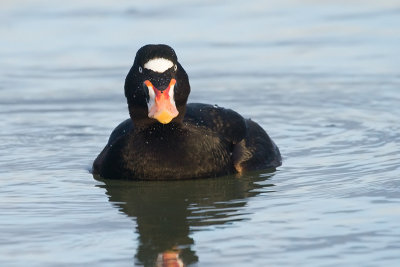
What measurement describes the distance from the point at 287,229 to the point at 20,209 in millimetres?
2174

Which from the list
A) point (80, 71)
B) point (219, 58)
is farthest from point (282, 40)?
point (80, 71)

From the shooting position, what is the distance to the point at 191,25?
16781mm

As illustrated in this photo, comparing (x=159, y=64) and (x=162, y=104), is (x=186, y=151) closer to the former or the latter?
(x=162, y=104)

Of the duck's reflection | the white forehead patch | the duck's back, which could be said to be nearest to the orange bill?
the white forehead patch

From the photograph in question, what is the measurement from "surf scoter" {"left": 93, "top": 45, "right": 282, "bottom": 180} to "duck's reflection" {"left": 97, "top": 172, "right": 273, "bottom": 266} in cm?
12

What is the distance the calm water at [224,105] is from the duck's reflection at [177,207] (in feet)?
0.07

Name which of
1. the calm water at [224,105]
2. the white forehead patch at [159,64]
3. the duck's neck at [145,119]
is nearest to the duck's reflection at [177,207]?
the calm water at [224,105]

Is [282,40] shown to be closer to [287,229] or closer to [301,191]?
[301,191]

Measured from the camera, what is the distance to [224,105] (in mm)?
13297

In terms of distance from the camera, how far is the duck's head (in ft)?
31.8

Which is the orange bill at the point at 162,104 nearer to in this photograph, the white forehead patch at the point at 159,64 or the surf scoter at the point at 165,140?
the surf scoter at the point at 165,140

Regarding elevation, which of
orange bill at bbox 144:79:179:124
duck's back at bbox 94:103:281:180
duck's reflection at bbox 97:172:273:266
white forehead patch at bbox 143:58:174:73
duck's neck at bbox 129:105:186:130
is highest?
white forehead patch at bbox 143:58:174:73

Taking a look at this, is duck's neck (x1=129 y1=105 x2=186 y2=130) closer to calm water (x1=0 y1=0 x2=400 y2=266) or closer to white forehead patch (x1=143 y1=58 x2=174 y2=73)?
white forehead patch (x1=143 y1=58 x2=174 y2=73)

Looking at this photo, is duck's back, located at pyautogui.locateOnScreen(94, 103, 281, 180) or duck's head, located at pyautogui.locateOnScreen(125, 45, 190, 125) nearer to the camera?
duck's head, located at pyautogui.locateOnScreen(125, 45, 190, 125)
